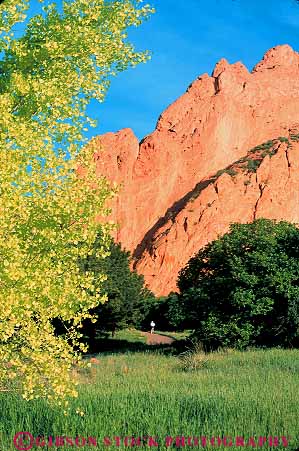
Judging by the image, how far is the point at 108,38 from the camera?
513 inches

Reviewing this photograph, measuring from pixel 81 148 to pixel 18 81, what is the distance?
1770 mm

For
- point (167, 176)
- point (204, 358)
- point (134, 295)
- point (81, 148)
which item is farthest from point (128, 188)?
point (81, 148)

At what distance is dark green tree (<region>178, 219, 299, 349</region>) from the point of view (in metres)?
34.9

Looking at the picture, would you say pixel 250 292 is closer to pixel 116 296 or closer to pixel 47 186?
pixel 116 296

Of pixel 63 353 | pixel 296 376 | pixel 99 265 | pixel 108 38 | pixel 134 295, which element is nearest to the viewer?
pixel 63 353

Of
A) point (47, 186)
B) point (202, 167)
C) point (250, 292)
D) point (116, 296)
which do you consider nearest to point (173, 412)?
point (47, 186)

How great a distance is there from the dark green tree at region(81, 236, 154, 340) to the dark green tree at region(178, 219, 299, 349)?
41.4 feet

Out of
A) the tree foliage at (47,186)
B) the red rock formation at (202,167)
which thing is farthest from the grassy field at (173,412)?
the red rock formation at (202,167)

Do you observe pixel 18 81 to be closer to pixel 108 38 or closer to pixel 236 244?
pixel 108 38

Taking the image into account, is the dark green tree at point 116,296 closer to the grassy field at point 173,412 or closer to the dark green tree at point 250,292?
the dark green tree at point 250,292

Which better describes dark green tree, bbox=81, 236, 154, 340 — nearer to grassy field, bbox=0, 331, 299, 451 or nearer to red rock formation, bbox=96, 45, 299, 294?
grassy field, bbox=0, 331, 299, 451

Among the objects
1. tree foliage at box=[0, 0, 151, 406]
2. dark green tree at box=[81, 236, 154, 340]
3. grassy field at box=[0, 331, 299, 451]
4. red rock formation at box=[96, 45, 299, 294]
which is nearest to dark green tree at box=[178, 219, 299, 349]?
dark green tree at box=[81, 236, 154, 340]

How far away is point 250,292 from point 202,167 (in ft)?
271

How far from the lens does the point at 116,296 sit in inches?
2069
